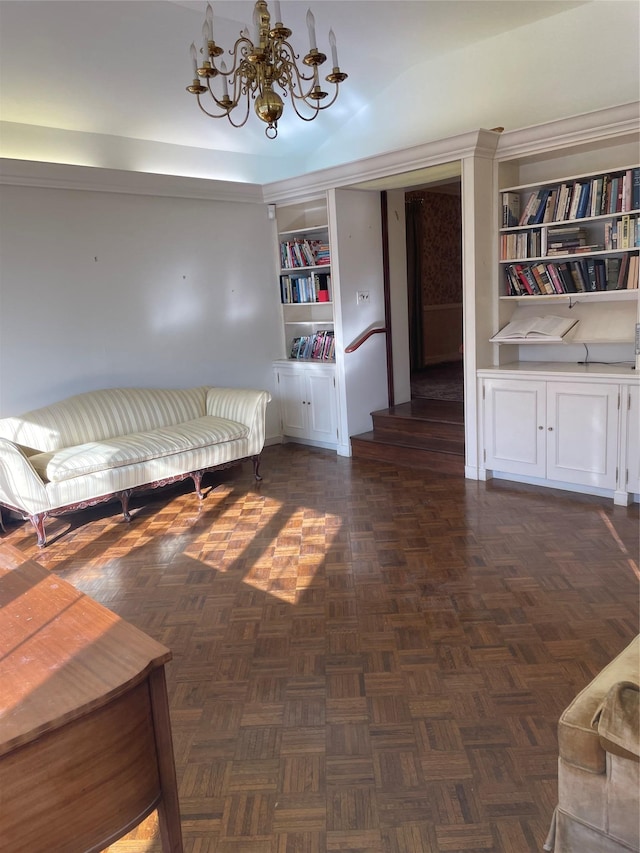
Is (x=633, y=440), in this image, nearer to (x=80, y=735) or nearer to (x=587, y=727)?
(x=587, y=727)

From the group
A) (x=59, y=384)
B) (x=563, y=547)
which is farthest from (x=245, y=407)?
(x=563, y=547)

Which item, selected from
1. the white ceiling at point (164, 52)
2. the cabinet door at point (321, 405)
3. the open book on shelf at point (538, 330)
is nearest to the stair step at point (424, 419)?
the cabinet door at point (321, 405)

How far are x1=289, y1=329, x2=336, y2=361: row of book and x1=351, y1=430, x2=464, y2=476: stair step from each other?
2.83 feet

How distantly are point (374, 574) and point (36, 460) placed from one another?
2439 mm

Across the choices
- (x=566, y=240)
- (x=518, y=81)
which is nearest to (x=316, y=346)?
(x=566, y=240)

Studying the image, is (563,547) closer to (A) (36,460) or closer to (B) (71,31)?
(A) (36,460)

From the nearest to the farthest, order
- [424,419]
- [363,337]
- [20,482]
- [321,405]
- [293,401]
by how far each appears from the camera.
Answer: [20,482] < [424,419] < [363,337] < [321,405] < [293,401]

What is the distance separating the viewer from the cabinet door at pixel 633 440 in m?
4.04

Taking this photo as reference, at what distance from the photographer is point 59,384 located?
4973 millimetres

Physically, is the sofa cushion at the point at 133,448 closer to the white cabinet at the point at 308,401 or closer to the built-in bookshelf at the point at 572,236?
the white cabinet at the point at 308,401

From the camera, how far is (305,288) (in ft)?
20.5

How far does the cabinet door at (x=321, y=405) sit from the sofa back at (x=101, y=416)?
1061 mm

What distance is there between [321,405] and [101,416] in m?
2.06

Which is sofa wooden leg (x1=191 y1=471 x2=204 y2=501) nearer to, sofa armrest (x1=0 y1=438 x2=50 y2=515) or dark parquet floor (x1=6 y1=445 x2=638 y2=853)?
dark parquet floor (x1=6 y1=445 x2=638 y2=853)
